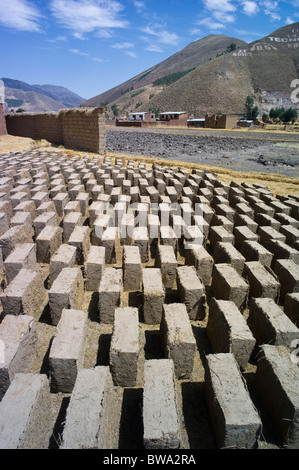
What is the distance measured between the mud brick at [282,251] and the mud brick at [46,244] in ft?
12.6

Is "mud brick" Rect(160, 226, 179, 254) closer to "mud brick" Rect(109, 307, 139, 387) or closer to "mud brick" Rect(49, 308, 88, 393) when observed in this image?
"mud brick" Rect(109, 307, 139, 387)

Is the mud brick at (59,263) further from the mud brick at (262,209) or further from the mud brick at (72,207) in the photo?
the mud brick at (262,209)

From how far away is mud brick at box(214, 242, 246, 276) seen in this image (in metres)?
4.44

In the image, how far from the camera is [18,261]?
3900mm

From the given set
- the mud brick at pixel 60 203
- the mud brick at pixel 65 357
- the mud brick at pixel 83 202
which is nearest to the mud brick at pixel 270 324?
the mud brick at pixel 65 357

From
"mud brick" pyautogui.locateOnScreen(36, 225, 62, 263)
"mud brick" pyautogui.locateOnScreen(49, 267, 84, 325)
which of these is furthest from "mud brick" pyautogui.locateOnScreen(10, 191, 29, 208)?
"mud brick" pyautogui.locateOnScreen(49, 267, 84, 325)

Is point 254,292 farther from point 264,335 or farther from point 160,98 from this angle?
point 160,98

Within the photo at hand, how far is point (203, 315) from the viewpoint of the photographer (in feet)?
12.5

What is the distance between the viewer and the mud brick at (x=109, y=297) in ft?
11.5

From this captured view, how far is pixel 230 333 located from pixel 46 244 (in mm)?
3179

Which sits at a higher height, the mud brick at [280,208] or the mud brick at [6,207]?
the mud brick at [6,207]

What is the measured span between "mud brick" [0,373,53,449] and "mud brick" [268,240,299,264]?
4.05m
